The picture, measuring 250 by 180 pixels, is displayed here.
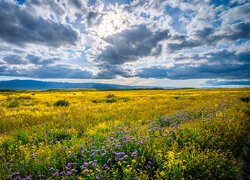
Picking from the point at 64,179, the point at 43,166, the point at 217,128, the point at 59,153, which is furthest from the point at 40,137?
the point at 217,128

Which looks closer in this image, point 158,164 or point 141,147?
point 158,164

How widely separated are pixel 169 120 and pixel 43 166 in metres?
7.68

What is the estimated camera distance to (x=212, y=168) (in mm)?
4855

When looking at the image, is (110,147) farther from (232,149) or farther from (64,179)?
(232,149)

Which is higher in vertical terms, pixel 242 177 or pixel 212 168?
pixel 212 168

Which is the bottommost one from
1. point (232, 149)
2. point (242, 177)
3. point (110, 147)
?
point (242, 177)

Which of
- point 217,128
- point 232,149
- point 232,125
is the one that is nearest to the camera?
point 232,149

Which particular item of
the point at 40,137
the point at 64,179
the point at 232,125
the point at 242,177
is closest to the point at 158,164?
the point at 64,179

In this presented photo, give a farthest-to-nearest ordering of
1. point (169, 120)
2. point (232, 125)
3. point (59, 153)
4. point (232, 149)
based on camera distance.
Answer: point (169, 120) < point (232, 125) < point (232, 149) < point (59, 153)

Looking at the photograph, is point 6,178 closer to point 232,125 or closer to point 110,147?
point 110,147

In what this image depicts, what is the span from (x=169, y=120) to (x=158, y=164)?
20.8 feet

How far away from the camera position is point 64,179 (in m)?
4.11

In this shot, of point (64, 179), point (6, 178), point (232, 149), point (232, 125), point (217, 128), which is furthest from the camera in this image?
point (232, 125)

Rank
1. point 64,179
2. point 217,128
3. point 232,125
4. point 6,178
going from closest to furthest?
point 64,179
point 6,178
point 217,128
point 232,125
